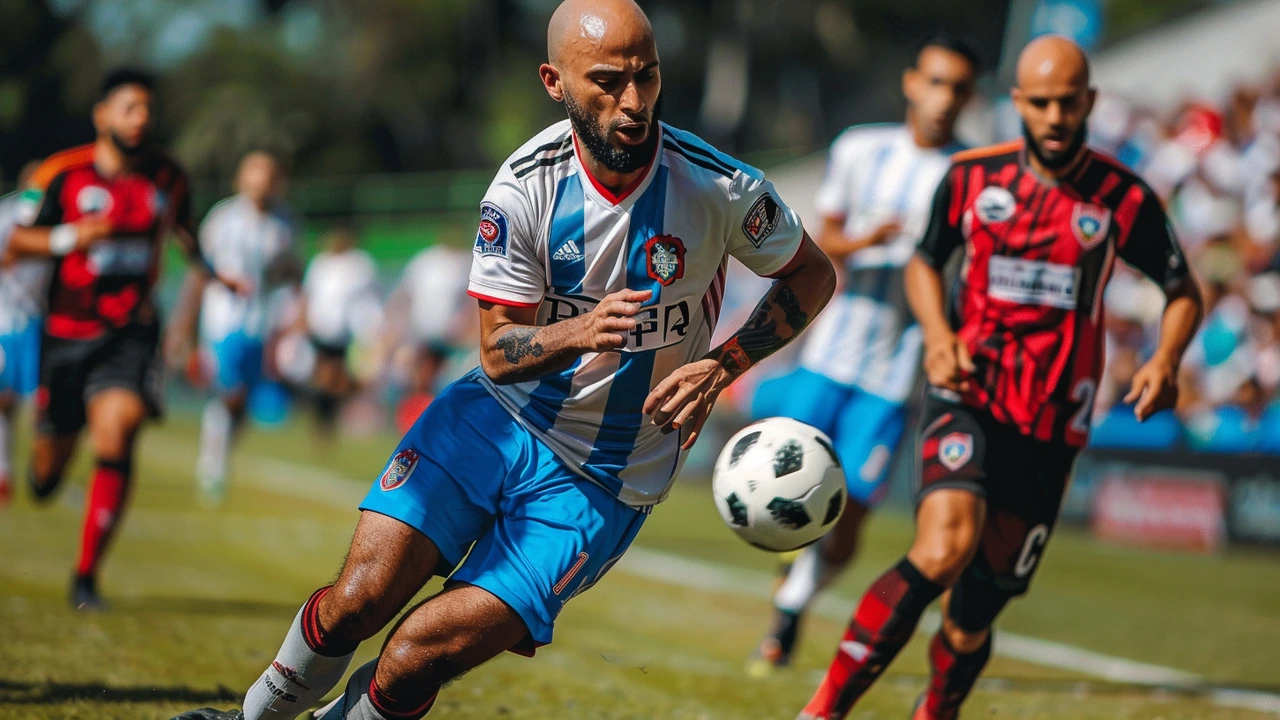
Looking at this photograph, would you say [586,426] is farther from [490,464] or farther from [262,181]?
[262,181]

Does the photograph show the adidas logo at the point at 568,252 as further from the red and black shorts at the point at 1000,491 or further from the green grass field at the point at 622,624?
the green grass field at the point at 622,624

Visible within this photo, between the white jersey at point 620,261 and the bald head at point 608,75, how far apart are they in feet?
0.41

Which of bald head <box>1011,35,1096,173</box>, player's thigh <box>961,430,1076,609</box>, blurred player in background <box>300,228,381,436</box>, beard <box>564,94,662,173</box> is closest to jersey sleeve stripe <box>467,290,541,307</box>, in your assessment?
beard <box>564,94,662,173</box>

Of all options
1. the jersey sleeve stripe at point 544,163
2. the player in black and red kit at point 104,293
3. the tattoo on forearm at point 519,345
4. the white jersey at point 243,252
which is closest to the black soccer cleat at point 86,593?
the player in black and red kit at point 104,293

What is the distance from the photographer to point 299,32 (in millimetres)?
51906

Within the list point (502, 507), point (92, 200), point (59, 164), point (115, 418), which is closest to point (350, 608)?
point (502, 507)

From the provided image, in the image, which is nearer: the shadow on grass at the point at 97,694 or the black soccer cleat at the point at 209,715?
the black soccer cleat at the point at 209,715

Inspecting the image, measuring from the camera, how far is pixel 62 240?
7414 millimetres

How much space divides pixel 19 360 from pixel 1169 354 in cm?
986

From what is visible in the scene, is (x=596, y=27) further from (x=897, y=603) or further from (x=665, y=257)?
(x=897, y=603)

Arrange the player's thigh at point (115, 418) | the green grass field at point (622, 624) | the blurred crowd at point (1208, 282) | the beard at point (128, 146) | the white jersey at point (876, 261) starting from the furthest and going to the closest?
the blurred crowd at point (1208, 282), the beard at point (128, 146), the player's thigh at point (115, 418), the white jersey at point (876, 261), the green grass field at point (622, 624)

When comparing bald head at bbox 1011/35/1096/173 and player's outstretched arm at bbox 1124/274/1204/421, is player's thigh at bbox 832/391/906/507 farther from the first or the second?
bald head at bbox 1011/35/1096/173

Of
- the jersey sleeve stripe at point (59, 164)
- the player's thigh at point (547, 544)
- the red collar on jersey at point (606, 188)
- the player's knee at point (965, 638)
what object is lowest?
the player's knee at point (965, 638)

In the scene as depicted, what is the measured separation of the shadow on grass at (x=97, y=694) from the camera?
5195 mm
